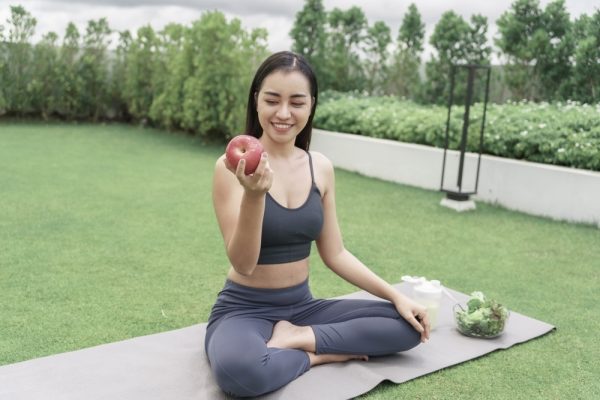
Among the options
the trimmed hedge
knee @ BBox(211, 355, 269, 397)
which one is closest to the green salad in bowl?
knee @ BBox(211, 355, 269, 397)

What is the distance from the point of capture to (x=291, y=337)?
113 inches

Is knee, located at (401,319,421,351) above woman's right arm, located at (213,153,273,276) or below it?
below

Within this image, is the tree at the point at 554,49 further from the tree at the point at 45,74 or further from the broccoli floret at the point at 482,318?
the tree at the point at 45,74

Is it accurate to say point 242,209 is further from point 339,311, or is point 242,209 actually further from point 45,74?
point 45,74

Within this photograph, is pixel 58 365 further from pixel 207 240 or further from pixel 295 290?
pixel 207 240

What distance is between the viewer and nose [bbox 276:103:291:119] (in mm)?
2688

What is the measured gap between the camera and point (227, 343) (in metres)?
2.61

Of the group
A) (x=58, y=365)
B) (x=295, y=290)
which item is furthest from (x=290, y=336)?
(x=58, y=365)

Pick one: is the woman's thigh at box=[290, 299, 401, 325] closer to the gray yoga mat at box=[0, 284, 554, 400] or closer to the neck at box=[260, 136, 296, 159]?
the gray yoga mat at box=[0, 284, 554, 400]

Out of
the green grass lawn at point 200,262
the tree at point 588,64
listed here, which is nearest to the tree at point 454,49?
the tree at point 588,64

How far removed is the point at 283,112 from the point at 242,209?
0.54 m

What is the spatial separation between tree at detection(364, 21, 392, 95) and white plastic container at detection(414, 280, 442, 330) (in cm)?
1010

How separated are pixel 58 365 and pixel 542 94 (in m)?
9.75

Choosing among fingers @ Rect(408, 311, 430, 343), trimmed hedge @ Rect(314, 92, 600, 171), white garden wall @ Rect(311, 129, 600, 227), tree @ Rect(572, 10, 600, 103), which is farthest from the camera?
tree @ Rect(572, 10, 600, 103)
